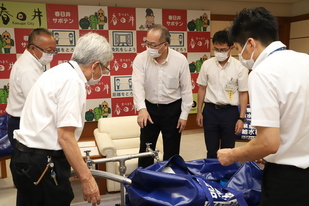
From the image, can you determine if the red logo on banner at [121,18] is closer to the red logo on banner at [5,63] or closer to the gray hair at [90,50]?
the red logo on banner at [5,63]

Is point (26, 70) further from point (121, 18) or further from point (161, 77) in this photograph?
point (121, 18)

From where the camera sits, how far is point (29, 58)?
2.13 meters

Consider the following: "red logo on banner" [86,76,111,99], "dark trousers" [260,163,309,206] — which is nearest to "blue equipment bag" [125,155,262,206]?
"dark trousers" [260,163,309,206]

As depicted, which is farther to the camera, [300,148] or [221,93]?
[221,93]

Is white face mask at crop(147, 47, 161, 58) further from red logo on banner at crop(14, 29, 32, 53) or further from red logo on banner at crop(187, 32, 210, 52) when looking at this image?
red logo on banner at crop(187, 32, 210, 52)

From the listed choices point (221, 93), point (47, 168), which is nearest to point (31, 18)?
point (221, 93)

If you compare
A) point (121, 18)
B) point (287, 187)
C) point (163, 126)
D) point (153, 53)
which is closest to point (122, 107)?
point (121, 18)

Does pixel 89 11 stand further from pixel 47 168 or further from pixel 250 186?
pixel 250 186

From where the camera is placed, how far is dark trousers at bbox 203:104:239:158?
7.64 ft

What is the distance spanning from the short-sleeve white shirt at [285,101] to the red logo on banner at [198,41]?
12.5 feet

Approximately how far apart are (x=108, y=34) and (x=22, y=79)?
7.93 ft

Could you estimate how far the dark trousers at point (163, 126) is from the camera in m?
2.34

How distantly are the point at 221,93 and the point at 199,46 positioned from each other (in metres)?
2.64

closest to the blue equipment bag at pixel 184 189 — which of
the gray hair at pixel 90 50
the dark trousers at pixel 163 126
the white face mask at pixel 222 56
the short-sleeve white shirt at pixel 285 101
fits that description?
the short-sleeve white shirt at pixel 285 101
